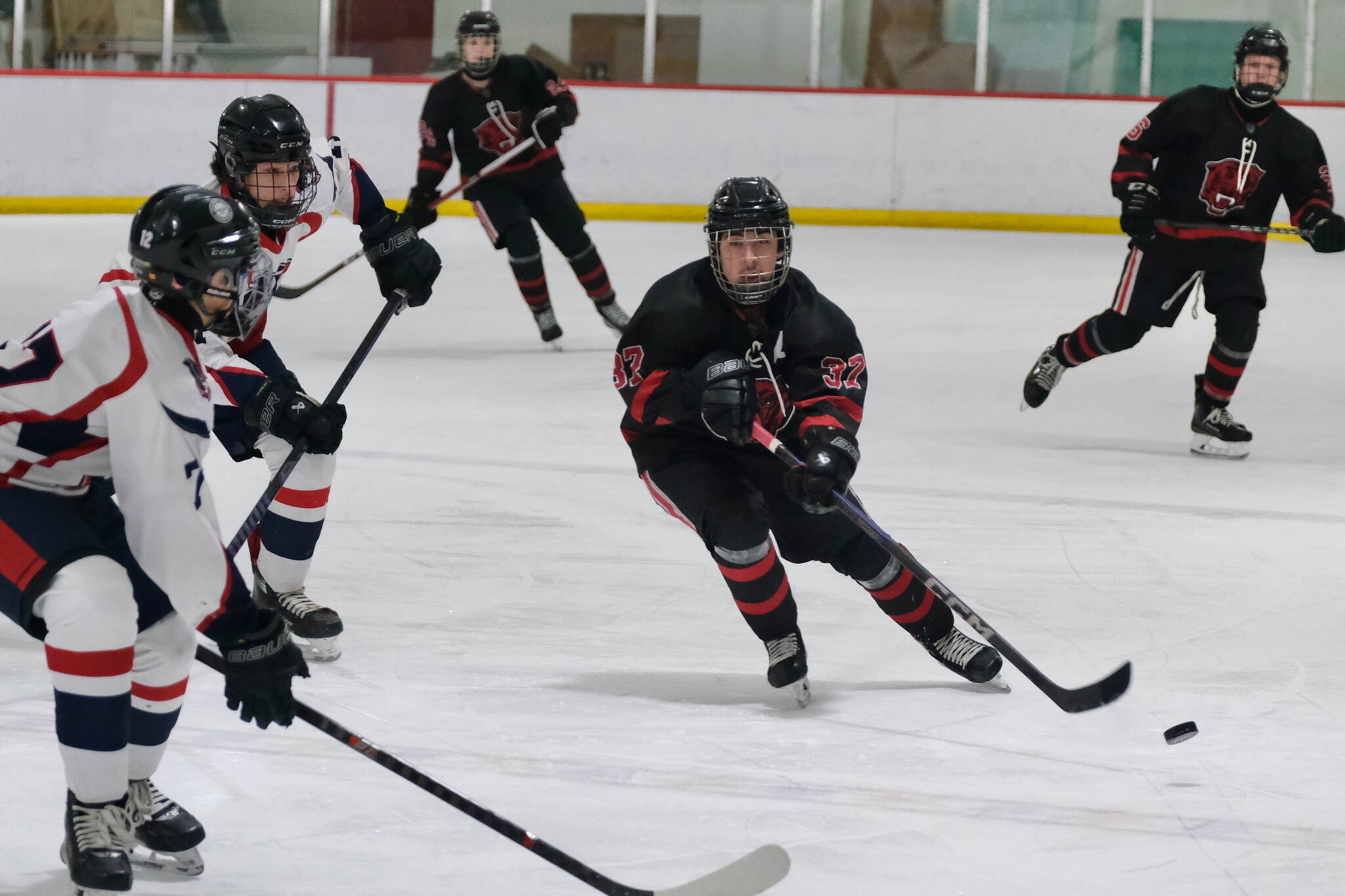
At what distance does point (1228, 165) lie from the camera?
4.51 m

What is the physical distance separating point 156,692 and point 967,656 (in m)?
1.33

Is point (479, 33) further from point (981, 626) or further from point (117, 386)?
point (117, 386)

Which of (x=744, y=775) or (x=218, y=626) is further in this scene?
(x=744, y=775)

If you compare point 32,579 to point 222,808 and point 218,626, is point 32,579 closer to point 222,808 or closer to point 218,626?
point 218,626

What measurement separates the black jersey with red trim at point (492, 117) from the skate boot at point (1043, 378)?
79.0 inches

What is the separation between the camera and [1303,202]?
4.53 metres

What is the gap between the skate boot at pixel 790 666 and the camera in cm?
264

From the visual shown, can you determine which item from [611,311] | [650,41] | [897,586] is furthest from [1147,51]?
[897,586]

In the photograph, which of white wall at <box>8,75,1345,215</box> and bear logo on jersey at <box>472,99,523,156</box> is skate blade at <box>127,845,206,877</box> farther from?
white wall at <box>8,75,1345,215</box>

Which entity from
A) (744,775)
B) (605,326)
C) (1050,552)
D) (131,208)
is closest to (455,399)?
(605,326)

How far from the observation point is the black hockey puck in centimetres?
248

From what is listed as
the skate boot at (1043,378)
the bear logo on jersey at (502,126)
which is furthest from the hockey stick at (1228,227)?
the bear logo on jersey at (502,126)

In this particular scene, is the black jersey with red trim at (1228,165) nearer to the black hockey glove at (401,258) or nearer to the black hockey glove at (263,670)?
the black hockey glove at (401,258)

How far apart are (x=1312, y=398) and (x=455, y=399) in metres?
2.68
